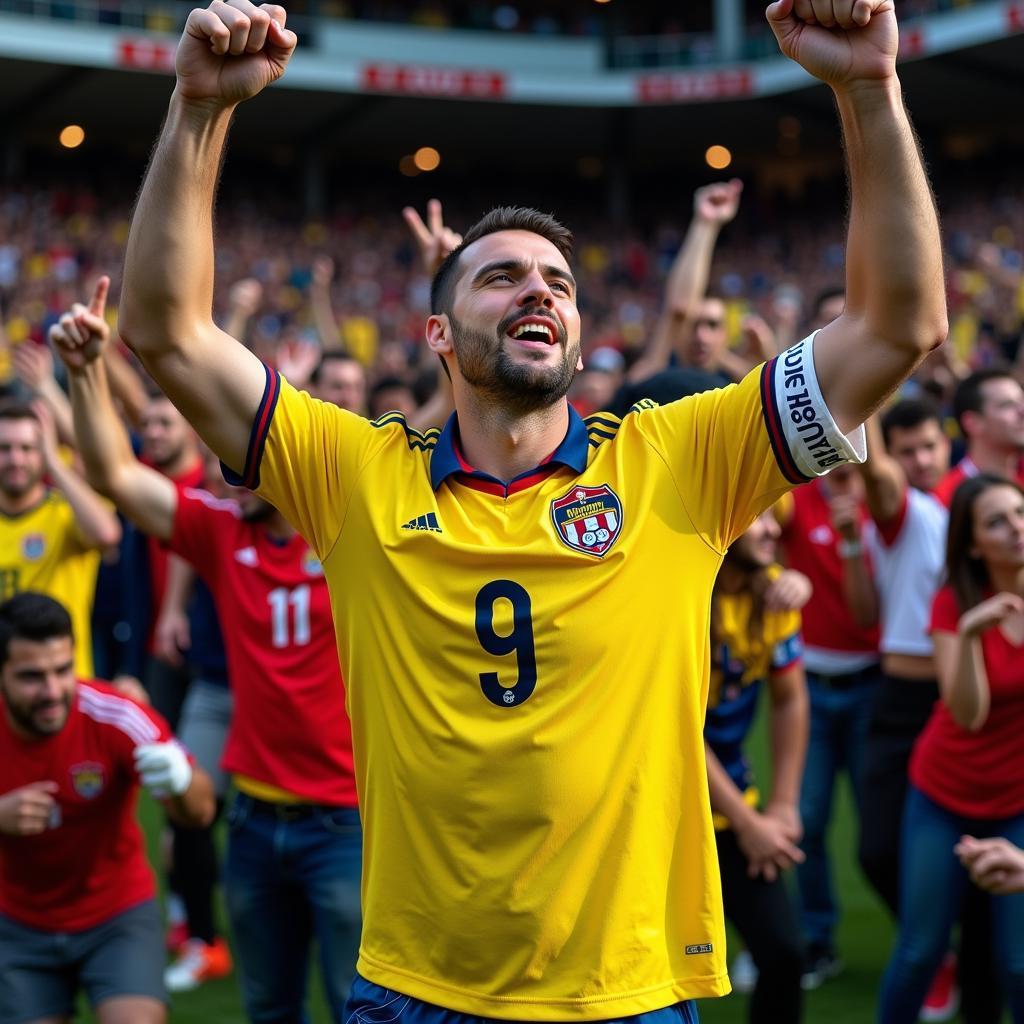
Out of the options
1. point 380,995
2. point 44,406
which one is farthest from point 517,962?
point 44,406

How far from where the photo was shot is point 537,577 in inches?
95.2

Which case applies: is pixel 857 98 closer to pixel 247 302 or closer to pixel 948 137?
pixel 247 302

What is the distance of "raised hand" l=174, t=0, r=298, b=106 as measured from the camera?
7.50 feet

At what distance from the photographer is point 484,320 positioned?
2.62 metres

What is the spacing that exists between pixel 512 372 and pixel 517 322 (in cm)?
11

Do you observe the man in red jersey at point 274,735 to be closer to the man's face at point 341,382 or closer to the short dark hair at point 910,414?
the man's face at point 341,382

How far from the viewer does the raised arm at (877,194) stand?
2.20 metres

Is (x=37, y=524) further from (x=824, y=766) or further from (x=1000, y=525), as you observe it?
(x=1000, y=525)

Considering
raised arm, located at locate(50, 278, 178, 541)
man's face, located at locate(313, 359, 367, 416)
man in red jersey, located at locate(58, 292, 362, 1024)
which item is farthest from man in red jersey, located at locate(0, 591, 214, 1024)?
man's face, located at locate(313, 359, 367, 416)

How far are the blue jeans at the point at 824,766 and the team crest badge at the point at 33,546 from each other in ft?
10.3

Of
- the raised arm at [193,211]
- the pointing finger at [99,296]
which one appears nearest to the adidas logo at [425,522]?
the raised arm at [193,211]

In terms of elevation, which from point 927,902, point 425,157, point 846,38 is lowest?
point 927,902

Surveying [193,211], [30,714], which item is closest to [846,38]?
[193,211]

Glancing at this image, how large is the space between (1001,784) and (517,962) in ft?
7.44
